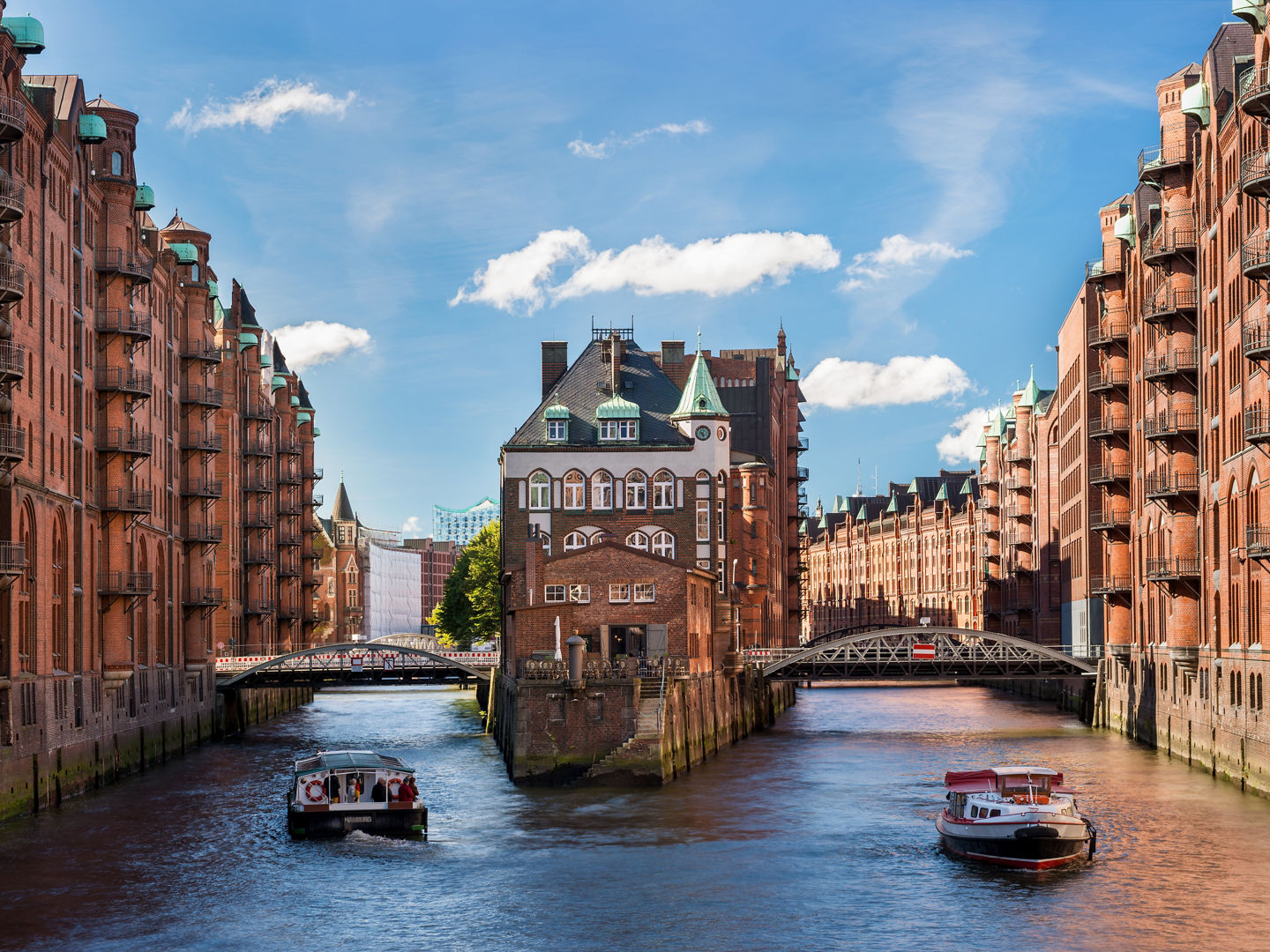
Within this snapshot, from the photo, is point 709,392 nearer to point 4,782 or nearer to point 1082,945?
point 4,782

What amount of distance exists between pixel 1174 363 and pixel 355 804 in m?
43.6

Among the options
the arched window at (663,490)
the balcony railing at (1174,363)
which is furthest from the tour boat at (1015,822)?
the arched window at (663,490)

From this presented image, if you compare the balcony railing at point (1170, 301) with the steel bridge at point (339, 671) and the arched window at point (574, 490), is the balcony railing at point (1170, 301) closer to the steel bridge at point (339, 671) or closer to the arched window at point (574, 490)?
the arched window at point (574, 490)

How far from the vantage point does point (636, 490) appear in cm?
10412

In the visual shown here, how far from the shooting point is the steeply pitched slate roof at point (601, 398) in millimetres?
105375

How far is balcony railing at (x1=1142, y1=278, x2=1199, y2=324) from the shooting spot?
261 ft

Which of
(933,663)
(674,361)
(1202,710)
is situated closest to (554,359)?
(674,361)

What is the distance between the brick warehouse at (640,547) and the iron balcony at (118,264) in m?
22.3

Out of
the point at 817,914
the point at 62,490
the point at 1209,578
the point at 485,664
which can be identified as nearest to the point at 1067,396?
the point at 485,664

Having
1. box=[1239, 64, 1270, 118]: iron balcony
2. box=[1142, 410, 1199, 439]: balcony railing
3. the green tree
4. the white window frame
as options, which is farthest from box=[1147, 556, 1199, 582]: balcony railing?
the green tree

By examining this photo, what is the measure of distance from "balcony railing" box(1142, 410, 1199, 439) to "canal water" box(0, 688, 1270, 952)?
15273mm

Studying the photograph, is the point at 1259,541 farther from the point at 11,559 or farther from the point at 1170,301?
the point at 11,559

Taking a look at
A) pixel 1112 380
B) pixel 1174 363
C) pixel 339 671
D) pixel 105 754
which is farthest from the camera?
pixel 339 671

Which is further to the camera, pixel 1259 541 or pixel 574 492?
pixel 574 492
